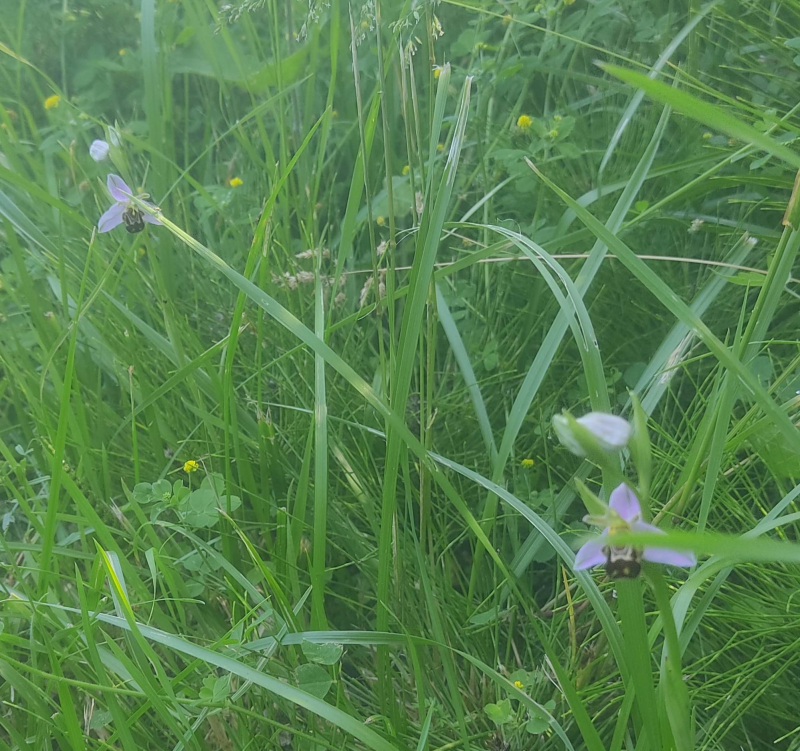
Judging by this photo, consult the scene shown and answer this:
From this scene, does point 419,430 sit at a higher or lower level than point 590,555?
lower

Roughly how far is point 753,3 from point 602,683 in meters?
1.38

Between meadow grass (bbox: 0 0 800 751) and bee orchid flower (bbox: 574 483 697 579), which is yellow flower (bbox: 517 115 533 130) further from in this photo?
bee orchid flower (bbox: 574 483 697 579)

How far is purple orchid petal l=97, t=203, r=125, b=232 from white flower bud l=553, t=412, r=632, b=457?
83cm

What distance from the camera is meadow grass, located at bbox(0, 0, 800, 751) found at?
78cm

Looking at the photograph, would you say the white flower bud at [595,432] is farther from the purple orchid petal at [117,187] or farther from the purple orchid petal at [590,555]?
the purple orchid petal at [117,187]

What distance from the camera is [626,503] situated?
1.64ft

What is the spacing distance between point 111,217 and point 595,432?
0.88 m

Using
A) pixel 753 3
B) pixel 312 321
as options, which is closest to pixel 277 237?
pixel 312 321

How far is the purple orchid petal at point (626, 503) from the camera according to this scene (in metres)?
→ 0.49

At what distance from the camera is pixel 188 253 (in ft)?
5.12

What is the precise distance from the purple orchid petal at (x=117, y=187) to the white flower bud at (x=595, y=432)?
0.78 metres

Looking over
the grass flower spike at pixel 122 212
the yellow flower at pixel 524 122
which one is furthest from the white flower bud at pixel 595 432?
the yellow flower at pixel 524 122

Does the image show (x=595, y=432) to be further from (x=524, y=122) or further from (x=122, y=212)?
(x=524, y=122)

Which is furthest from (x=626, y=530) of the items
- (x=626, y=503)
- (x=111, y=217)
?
(x=111, y=217)
